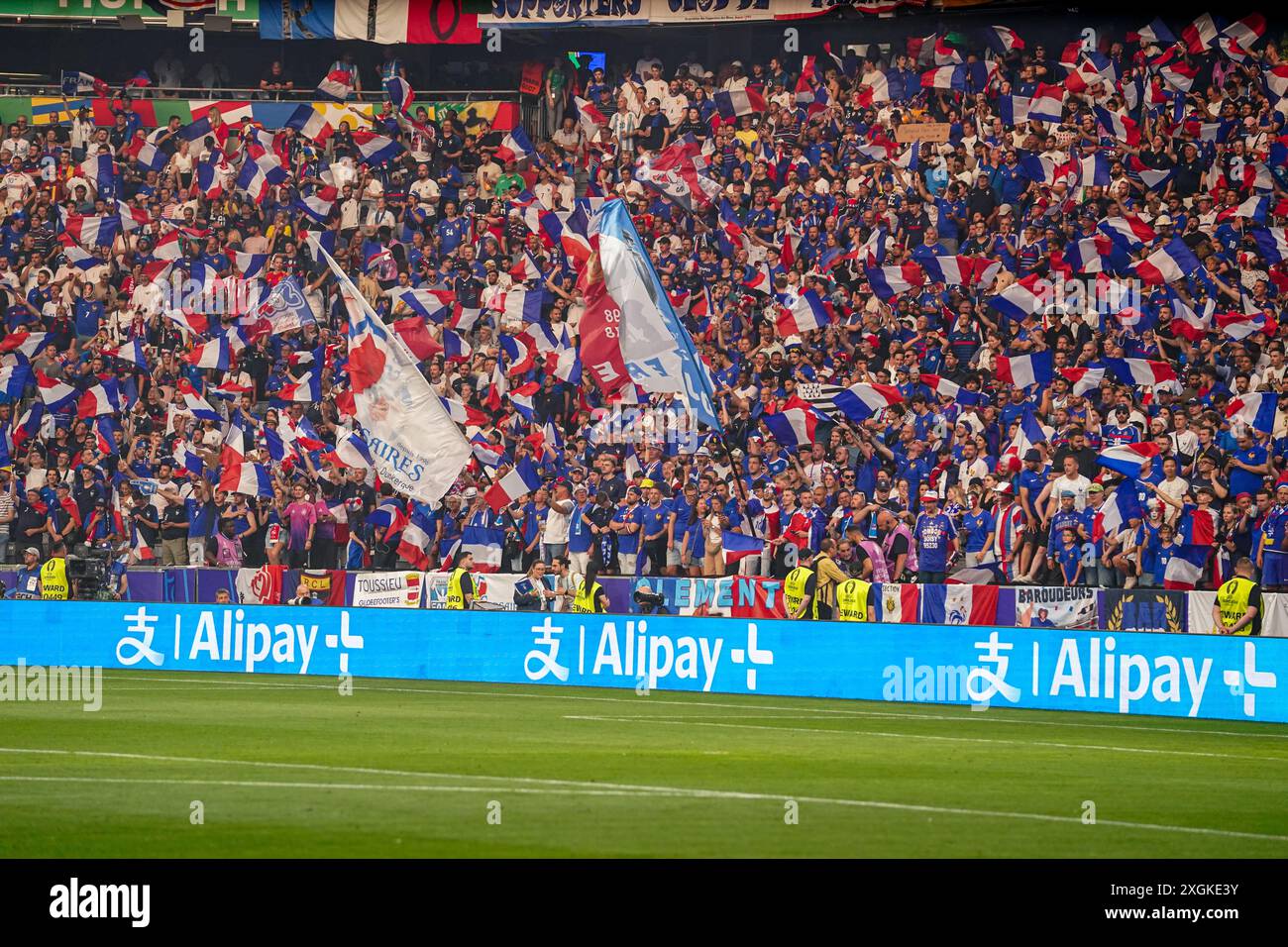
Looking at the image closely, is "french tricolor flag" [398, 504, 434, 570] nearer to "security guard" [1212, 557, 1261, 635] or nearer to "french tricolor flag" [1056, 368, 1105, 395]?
"french tricolor flag" [1056, 368, 1105, 395]

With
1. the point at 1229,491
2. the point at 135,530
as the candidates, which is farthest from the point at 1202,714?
the point at 135,530

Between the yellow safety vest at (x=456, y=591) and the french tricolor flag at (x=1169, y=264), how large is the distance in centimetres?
895

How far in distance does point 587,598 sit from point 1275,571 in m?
7.19

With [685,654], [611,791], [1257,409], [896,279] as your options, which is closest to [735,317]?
Answer: [896,279]

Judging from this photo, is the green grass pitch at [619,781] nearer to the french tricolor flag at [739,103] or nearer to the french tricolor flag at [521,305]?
the french tricolor flag at [521,305]

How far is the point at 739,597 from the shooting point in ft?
62.0

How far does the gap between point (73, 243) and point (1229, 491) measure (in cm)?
1698

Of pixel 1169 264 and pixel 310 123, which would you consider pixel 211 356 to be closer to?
pixel 310 123

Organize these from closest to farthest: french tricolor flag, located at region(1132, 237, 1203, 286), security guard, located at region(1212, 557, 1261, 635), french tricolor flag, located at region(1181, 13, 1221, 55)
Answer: security guard, located at region(1212, 557, 1261, 635), french tricolor flag, located at region(1132, 237, 1203, 286), french tricolor flag, located at region(1181, 13, 1221, 55)

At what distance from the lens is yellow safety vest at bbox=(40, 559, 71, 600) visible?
21453 mm

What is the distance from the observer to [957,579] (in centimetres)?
1895

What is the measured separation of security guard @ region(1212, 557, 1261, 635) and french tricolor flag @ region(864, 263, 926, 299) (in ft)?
22.8

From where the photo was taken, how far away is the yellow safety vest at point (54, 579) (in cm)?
2145

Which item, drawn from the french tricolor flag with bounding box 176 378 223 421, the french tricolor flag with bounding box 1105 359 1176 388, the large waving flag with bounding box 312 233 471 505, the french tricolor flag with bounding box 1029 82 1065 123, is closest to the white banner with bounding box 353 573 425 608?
the large waving flag with bounding box 312 233 471 505
